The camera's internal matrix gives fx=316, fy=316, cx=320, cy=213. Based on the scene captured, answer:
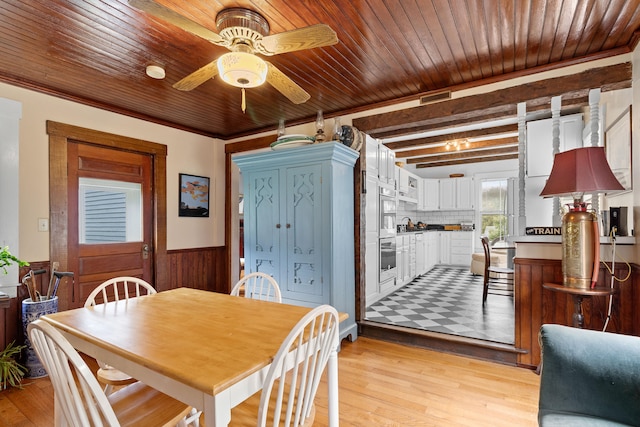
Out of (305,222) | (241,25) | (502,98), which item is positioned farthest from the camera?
(305,222)

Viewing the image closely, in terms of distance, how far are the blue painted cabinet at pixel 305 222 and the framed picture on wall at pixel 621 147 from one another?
6.95ft

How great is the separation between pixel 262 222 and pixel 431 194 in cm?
547

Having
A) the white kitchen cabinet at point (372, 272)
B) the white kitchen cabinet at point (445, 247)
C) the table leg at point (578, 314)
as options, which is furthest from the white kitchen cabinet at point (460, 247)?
the table leg at point (578, 314)

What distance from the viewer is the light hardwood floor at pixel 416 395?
1918 millimetres

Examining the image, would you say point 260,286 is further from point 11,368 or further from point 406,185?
point 406,185

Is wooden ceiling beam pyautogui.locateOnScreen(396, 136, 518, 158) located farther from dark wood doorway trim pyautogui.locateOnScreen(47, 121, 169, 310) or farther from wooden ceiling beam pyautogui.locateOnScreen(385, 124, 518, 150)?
dark wood doorway trim pyautogui.locateOnScreen(47, 121, 169, 310)

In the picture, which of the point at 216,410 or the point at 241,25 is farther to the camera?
the point at 241,25

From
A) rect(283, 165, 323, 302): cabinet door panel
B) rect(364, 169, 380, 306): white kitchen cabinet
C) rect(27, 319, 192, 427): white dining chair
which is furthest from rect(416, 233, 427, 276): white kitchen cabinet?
rect(27, 319, 192, 427): white dining chair

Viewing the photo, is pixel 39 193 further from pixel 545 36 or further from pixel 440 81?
pixel 545 36

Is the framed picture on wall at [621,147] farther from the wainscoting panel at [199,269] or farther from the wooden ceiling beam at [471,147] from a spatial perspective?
the wainscoting panel at [199,269]

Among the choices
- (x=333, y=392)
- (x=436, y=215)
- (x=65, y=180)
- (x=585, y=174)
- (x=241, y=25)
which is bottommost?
(x=333, y=392)

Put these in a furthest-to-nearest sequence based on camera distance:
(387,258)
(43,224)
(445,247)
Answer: (445,247) < (387,258) < (43,224)

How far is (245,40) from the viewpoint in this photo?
1.72 m

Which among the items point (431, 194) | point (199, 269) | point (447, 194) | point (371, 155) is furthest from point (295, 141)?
point (447, 194)
